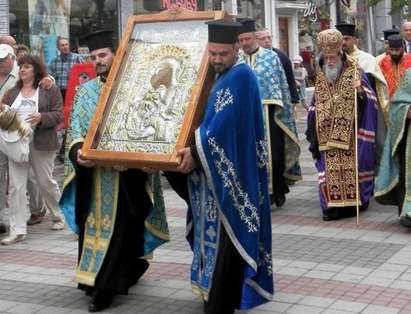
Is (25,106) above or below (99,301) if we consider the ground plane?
above

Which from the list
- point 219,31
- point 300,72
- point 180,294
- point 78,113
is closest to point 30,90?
point 78,113

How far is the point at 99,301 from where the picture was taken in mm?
5555

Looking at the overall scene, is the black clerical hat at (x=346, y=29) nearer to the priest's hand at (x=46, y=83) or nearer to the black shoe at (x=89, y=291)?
the priest's hand at (x=46, y=83)

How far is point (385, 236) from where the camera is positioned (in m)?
7.38

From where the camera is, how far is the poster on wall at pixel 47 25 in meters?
14.8

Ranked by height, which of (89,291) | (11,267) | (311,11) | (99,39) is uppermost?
(311,11)

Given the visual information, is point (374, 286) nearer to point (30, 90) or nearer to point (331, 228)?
point (331, 228)

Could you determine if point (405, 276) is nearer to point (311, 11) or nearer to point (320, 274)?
point (320, 274)

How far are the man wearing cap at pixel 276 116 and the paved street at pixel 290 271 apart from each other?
0.52 meters

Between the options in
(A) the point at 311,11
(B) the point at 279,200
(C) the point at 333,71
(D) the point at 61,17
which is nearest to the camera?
(C) the point at 333,71

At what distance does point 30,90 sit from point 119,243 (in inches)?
114

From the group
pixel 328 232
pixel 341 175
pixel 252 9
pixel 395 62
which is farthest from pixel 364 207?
pixel 252 9

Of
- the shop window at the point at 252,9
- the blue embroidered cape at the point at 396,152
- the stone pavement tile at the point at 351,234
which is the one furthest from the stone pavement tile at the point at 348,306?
the shop window at the point at 252,9

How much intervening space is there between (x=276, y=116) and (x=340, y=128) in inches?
31.2
